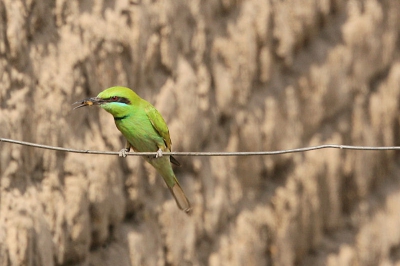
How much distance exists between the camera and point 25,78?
9.29ft

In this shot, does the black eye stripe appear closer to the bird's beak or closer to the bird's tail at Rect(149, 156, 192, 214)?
the bird's beak

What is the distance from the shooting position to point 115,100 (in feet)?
9.25

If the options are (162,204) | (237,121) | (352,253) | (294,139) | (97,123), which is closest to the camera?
(97,123)

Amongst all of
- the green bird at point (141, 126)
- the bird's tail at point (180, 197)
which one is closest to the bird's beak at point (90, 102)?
the green bird at point (141, 126)

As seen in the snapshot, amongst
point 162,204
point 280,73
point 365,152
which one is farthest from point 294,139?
point 162,204

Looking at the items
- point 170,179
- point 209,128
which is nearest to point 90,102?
point 170,179

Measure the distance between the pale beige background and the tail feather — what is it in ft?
0.61

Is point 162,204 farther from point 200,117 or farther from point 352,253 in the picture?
point 352,253

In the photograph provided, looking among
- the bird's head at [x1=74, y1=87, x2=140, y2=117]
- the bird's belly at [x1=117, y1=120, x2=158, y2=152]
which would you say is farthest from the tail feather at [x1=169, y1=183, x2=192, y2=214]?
the bird's head at [x1=74, y1=87, x2=140, y2=117]

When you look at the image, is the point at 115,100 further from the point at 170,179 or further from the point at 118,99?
the point at 170,179

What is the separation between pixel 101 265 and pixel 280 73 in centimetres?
141

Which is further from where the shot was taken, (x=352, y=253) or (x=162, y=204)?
(x=352, y=253)

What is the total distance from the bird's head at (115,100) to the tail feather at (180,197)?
0.42m

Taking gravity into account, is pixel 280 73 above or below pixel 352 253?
above
